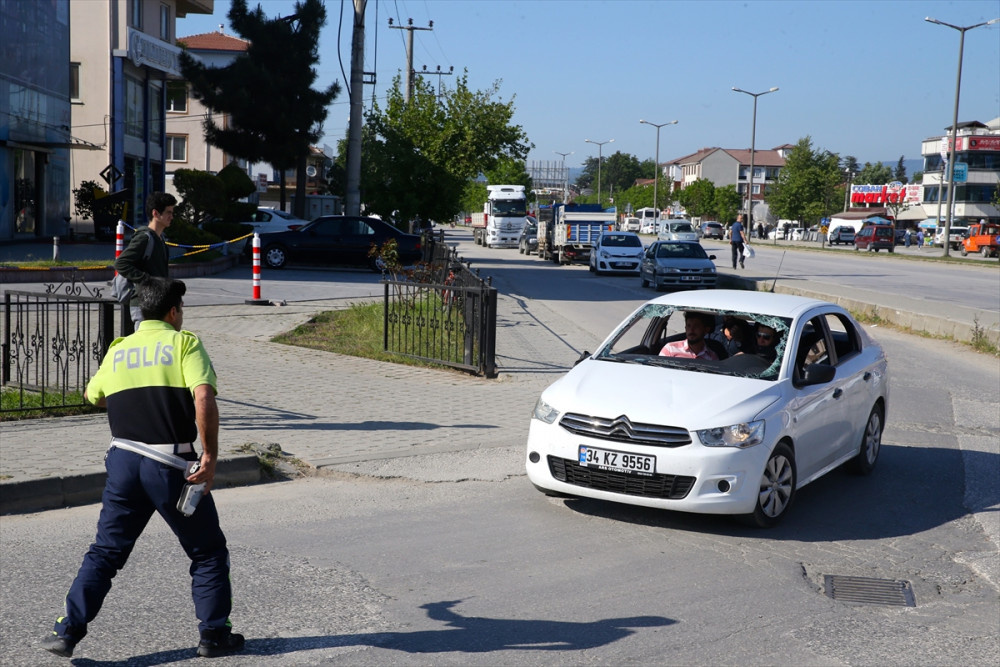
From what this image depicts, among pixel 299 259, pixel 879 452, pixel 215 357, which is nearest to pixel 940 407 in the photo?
pixel 879 452

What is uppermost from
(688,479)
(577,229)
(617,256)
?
(577,229)

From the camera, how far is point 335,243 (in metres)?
29.7

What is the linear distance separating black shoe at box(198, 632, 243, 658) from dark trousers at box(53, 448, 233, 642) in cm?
7

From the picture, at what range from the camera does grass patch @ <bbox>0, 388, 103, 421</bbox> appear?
8742 mm

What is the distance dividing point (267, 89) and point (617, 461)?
118 ft

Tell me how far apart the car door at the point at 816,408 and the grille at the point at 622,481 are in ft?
3.33

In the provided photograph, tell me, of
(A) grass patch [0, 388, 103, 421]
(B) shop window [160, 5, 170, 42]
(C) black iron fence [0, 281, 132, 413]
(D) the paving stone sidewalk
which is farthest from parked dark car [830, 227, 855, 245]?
(A) grass patch [0, 388, 103, 421]

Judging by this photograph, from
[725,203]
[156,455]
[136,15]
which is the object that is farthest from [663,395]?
[725,203]

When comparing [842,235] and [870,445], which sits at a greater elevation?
[842,235]

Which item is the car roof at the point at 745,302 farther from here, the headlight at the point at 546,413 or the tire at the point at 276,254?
the tire at the point at 276,254

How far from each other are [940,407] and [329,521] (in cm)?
780

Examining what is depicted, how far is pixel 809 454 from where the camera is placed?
6.93 meters

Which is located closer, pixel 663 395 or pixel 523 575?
pixel 523 575

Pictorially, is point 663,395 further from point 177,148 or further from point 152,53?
point 177,148
